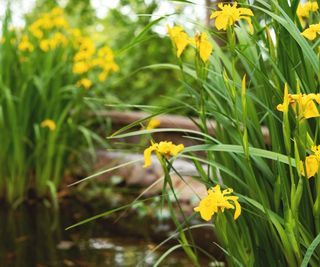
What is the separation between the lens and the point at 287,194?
147cm

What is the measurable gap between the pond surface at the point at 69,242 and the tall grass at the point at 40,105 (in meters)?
0.26

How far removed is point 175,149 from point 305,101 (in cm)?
33

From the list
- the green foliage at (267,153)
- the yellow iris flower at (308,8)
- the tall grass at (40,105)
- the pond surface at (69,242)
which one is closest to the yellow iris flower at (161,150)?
the green foliage at (267,153)

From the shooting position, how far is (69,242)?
3.08 m

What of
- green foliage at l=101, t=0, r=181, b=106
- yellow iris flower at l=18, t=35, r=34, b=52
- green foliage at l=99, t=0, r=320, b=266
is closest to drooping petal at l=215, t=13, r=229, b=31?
green foliage at l=99, t=0, r=320, b=266

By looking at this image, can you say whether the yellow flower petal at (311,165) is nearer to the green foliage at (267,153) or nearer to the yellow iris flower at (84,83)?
the green foliage at (267,153)

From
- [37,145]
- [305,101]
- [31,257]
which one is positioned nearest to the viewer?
[305,101]

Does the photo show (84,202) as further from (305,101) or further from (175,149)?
(305,101)

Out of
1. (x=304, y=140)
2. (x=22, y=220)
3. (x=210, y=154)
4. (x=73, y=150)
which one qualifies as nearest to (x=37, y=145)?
(x=73, y=150)

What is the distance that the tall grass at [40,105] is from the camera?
3.88m

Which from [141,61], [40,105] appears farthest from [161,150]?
[141,61]

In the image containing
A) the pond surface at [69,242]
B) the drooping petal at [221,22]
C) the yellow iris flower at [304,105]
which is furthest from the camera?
the pond surface at [69,242]

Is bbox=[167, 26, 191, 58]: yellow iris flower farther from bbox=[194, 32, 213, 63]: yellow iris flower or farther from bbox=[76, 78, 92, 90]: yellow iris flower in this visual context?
bbox=[76, 78, 92, 90]: yellow iris flower

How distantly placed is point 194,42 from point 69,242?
1.84 metres
